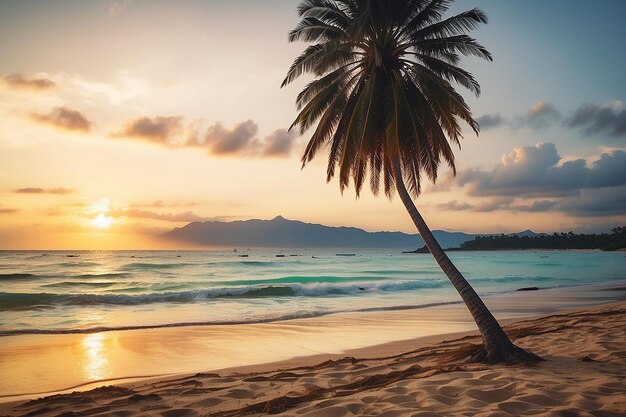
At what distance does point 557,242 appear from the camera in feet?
477

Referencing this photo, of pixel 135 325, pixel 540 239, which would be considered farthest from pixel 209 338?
pixel 540 239

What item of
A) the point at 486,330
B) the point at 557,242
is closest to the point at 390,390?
the point at 486,330

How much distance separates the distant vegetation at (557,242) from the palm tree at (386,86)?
126 meters

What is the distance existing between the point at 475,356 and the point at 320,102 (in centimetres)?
703

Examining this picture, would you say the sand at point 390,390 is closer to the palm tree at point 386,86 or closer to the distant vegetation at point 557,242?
the palm tree at point 386,86

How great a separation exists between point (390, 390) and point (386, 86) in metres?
7.03

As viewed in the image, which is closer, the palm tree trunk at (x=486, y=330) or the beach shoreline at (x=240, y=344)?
the palm tree trunk at (x=486, y=330)

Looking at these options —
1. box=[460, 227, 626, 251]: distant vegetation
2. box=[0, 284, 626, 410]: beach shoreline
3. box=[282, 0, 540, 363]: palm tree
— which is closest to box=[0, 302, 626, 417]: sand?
box=[0, 284, 626, 410]: beach shoreline

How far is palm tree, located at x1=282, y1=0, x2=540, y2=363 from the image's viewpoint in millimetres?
9305

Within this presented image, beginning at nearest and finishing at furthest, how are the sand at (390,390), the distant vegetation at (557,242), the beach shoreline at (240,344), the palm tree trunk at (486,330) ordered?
the sand at (390,390)
the palm tree trunk at (486,330)
the beach shoreline at (240,344)
the distant vegetation at (557,242)

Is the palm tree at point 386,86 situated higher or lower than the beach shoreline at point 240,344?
higher

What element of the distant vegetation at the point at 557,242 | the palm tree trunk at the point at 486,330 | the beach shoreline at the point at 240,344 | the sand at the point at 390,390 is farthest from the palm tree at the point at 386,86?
the distant vegetation at the point at 557,242

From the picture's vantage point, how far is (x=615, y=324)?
10.7 metres

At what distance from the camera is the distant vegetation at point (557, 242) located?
120 m
